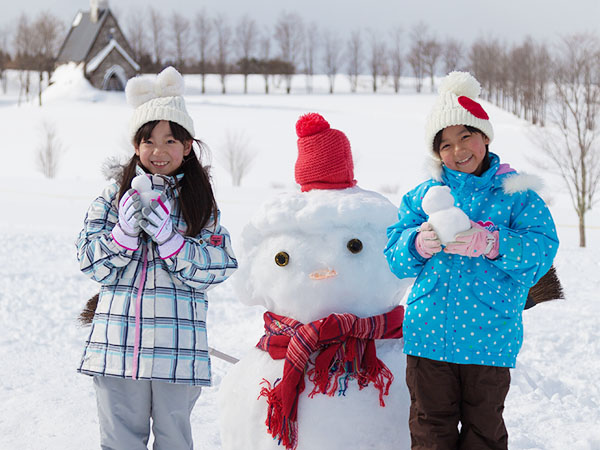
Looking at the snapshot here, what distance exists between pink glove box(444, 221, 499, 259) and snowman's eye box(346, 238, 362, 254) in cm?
54

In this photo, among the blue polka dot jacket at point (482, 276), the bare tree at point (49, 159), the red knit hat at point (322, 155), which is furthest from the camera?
the bare tree at point (49, 159)

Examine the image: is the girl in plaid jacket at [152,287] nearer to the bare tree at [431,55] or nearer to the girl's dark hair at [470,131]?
the girl's dark hair at [470,131]

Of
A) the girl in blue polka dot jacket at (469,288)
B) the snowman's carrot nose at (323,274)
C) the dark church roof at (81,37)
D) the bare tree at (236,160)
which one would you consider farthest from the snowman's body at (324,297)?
the dark church roof at (81,37)

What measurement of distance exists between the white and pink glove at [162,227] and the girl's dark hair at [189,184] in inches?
5.9

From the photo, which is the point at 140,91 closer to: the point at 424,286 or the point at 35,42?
the point at 424,286

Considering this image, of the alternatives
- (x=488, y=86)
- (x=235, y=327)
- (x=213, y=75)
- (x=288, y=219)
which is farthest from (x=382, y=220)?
(x=213, y=75)

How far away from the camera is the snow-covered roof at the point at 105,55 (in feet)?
132

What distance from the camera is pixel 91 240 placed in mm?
2303

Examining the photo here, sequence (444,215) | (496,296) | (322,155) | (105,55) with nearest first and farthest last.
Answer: (444,215) < (496,296) < (322,155) < (105,55)

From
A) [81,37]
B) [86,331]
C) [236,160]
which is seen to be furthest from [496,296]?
[81,37]

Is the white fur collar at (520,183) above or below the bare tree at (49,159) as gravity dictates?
above

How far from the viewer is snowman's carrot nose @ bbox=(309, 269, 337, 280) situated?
8.32ft

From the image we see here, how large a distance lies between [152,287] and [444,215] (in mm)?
1070

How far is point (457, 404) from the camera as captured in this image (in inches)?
89.9
